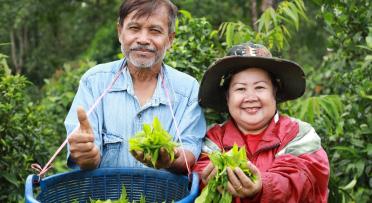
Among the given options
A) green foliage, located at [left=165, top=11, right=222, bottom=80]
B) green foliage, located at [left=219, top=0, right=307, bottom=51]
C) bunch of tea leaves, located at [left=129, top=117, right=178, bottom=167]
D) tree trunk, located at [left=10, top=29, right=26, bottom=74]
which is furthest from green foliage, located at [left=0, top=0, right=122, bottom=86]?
bunch of tea leaves, located at [left=129, top=117, right=178, bottom=167]

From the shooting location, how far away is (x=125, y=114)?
305 cm

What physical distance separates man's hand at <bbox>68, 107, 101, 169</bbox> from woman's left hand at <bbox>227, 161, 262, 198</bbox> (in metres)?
0.64

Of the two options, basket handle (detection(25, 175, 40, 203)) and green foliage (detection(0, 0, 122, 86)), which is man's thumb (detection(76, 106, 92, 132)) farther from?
green foliage (detection(0, 0, 122, 86))

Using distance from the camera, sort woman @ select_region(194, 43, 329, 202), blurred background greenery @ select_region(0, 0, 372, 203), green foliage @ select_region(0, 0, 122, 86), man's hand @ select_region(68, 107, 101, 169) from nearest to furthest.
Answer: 1. man's hand @ select_region(68, 107, 101, 169)
2. woman @ select_region(194, 43, 329, 202)
3. blurred background greenery @ select_region(0, 0, 372, 203)
4. green foliage @ select_region(0, 0, 122, 86)

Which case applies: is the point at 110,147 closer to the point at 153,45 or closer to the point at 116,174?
the point at 116,174

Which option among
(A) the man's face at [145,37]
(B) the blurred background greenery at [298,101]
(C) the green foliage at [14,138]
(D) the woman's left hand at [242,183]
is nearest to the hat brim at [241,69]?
(A) the man's face at [145,37]

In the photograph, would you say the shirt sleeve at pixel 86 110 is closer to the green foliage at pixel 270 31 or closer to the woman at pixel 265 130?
the woman at pixel 265 130

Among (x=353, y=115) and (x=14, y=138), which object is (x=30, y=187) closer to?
(x=14, y=138)

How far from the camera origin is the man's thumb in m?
2.53

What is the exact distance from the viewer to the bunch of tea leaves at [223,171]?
247 cm

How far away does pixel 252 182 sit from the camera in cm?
251

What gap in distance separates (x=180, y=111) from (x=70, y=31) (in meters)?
12.5

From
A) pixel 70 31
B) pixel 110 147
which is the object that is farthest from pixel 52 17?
pixel 110 147

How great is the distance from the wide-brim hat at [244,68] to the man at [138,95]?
10 cm
